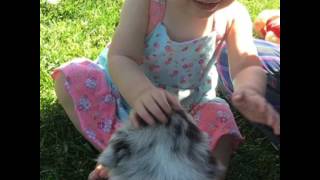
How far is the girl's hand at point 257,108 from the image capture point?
4.58 ft

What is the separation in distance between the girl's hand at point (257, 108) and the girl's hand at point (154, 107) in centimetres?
15

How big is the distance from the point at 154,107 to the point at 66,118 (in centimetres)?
81

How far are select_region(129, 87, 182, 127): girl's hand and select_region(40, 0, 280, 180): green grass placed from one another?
532 mm

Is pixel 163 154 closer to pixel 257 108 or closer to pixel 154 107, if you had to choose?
pixel 154 107

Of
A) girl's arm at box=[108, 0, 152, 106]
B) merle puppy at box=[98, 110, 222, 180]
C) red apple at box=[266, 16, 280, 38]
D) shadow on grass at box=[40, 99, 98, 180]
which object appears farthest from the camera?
red apple at box=[266, 16, 280, 38]

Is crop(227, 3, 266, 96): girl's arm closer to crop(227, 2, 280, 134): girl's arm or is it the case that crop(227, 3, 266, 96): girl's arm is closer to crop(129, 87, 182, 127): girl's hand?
crop(227, 2, 280, 134): girl's arm

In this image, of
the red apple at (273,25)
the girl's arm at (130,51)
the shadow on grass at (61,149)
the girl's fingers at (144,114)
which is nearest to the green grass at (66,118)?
the shadow on grass at (61,149)

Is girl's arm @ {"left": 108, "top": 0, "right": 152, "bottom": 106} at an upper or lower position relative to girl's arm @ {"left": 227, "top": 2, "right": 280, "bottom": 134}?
upper

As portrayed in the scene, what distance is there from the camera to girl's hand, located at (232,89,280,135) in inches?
54.9

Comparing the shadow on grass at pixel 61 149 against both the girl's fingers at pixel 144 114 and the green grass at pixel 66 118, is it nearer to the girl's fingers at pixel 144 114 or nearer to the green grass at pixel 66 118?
the green grass at pixel 66 118

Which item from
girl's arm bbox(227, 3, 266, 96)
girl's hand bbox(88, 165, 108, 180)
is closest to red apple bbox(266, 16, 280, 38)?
girl's arm bbox(227, 3, 266, 96)

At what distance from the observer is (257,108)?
1.42 meters

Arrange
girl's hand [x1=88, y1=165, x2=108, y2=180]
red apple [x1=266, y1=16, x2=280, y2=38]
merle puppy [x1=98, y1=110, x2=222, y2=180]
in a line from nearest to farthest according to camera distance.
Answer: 1. merle puppy [x1=98, y1=110, x2=222, y2=180]
2. girl's hand [x1=88, y1=165, x2=108, y2=180]
3. red apple [x1=266, y1=16, x2=280, y2=38]
